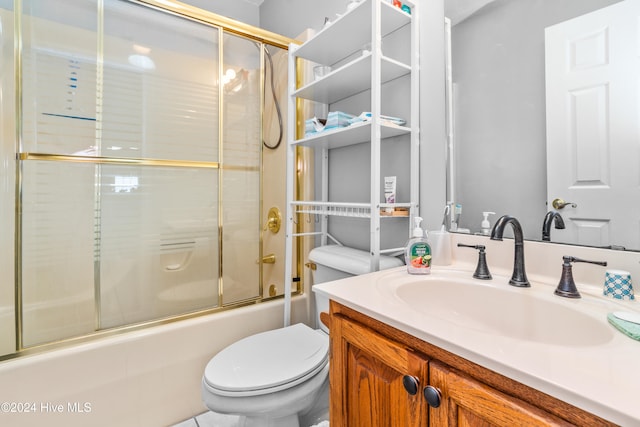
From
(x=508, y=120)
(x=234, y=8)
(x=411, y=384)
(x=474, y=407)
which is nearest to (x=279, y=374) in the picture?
(x=411, y=384)

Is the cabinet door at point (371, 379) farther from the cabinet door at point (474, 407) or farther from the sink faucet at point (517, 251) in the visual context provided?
the sink faucet at point (517, 251)

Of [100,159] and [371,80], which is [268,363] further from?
[100,159]

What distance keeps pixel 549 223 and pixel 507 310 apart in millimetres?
276

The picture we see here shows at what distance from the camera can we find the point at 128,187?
1503 millimetres

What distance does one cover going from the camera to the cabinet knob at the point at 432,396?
1.62 feet

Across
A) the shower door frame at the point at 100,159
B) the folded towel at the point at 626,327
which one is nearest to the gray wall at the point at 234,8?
the shower door frame at the point at 100,159

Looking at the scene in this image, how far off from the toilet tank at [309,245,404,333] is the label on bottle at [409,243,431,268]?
226 millimetres

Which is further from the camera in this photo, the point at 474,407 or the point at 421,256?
the point at 421,256

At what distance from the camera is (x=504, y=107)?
36.0 inches

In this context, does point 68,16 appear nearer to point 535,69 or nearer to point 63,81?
point 63,81

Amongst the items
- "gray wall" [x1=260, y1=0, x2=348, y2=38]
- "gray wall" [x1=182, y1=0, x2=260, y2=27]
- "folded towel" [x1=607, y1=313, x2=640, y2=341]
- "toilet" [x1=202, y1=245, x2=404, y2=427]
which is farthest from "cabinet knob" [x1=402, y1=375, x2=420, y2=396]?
"gray wall" [x1=182, y1=0, x2=260, y2=27]

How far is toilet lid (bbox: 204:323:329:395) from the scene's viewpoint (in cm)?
94

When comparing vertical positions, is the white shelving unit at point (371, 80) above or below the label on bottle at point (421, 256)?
above

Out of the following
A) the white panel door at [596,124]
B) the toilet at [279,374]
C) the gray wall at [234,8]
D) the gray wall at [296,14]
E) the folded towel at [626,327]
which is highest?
the gray wall at [234,8]
